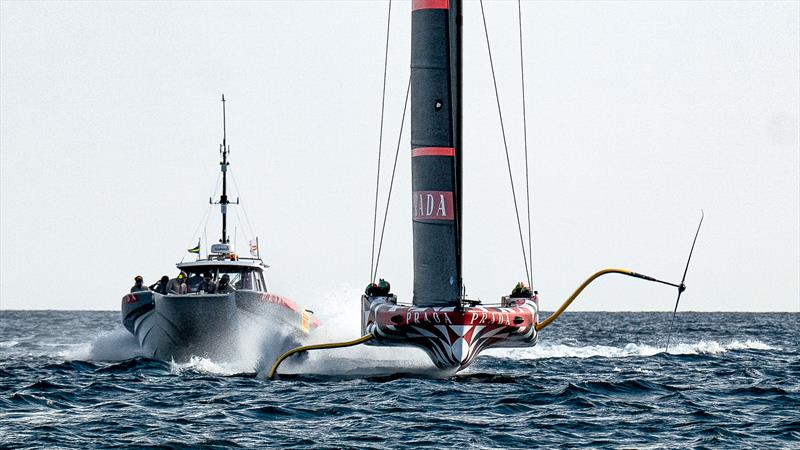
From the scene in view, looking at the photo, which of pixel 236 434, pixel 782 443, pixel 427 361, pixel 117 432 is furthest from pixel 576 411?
pixel 427 361

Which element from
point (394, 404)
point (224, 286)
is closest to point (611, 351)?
point (224, 286)

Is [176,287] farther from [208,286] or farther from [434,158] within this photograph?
[434,158]

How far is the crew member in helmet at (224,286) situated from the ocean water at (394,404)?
1751mm

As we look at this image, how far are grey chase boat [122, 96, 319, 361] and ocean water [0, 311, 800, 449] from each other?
1.86 ft

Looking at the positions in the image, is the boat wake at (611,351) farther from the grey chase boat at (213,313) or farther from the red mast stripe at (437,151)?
the red mast stripe at (437,151)

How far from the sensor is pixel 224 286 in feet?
91.2

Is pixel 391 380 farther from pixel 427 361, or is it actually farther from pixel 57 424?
pixel 57 424

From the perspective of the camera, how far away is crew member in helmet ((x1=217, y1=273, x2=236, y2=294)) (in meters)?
27.6

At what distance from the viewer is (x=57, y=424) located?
16.1 meters

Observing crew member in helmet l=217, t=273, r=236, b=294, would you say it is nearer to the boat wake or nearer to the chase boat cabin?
the chase boat cabin

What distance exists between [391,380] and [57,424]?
830 centimetres

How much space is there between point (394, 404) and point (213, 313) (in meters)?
9.37

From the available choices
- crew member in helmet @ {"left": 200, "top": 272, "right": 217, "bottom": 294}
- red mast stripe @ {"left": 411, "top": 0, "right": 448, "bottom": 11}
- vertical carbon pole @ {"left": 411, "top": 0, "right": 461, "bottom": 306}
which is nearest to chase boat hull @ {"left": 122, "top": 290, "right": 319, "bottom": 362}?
crew member in helmet @ {"left": 200, "top": 272, "right": 217, "bottom": 294}

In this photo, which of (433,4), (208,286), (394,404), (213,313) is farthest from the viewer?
(208,286)
